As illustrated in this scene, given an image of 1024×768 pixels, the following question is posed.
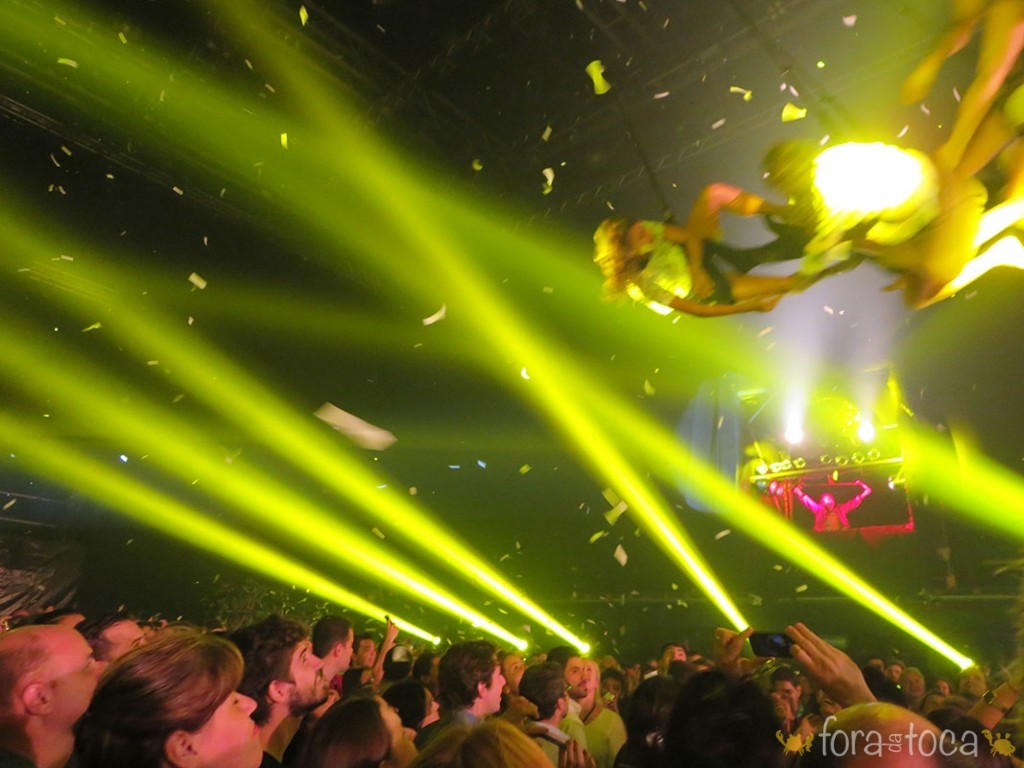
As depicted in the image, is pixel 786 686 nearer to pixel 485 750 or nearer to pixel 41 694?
pixel 485 750

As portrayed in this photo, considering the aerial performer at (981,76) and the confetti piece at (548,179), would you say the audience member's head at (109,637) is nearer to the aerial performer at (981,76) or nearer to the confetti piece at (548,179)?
the aerial performer at (981,76)

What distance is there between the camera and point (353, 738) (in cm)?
190

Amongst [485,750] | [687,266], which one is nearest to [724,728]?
[485,750]

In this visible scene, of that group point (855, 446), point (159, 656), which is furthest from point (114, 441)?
point (855, 446)

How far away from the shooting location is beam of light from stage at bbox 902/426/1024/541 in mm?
7508

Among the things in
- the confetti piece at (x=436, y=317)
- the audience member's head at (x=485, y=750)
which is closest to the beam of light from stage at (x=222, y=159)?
the confetti piece at (x=436, y=317)

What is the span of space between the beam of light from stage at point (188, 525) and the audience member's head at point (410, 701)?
297 inches

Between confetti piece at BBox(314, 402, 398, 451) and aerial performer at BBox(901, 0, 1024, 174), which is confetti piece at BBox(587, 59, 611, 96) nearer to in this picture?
aerial performer at BBox(901, 0, 1024, 174)

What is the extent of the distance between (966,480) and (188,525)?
10222 millimetres

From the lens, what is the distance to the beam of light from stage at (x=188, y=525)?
31.7 feet

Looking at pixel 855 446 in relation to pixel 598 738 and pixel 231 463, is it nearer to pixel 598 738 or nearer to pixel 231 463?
pixel 598 738

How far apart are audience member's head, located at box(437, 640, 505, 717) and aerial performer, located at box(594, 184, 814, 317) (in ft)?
5.35

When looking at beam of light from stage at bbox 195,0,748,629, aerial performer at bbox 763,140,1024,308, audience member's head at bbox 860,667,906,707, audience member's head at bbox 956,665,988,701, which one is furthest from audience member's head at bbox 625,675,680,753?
beam of light from stage at bbox 195,0,748,629

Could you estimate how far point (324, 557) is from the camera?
34.3 ft
